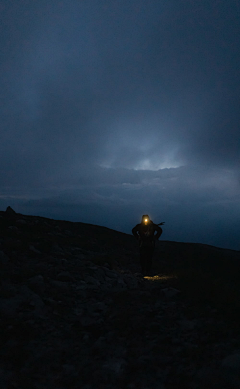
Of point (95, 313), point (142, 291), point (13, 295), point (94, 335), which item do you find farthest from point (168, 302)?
point (13, 295)

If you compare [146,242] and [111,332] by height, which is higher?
[146,242]

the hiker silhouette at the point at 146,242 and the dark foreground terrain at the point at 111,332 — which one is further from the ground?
the hiker silhouette at the point at 146,242

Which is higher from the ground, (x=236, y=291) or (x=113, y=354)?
(x=236, y=291)

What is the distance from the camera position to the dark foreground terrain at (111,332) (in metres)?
3.03

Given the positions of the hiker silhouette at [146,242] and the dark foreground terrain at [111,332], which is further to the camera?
the hiker silhouette at [146,242]

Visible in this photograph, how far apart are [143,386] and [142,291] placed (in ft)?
12.1

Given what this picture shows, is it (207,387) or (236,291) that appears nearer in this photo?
(207,387)

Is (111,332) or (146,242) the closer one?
(111,332)

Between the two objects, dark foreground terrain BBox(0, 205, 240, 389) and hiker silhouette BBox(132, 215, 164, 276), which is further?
hiker silhouette BBox(132, 215, 164, 276)

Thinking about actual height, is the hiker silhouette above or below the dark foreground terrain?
above

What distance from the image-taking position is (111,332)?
4.32 metres

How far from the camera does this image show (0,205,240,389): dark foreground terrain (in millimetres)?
3025

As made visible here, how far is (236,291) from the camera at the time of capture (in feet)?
19.6

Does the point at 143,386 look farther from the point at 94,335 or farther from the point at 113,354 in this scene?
the point at 94,335
